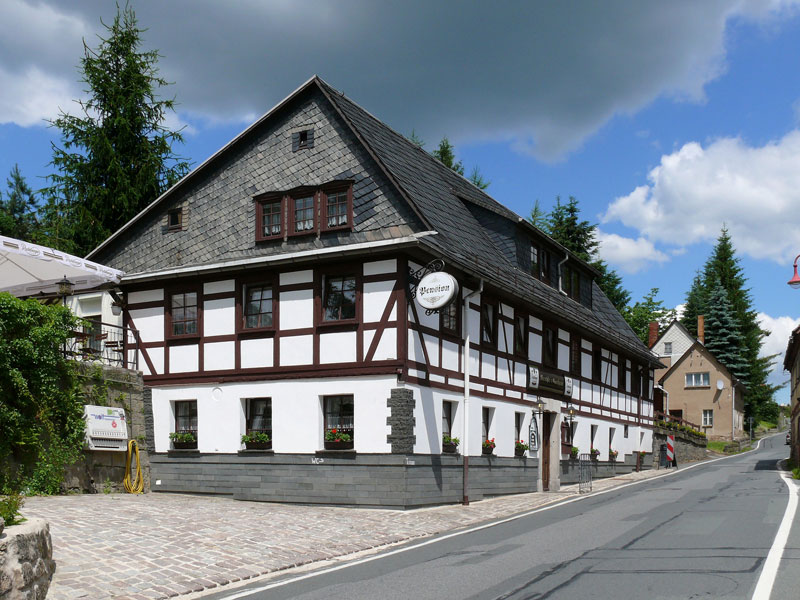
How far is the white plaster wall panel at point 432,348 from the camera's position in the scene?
69.8 feet

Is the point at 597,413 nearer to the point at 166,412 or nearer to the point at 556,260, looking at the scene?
the point at 556,260

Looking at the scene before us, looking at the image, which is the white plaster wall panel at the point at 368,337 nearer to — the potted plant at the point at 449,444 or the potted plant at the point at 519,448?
the potted plant at the point at 449,444

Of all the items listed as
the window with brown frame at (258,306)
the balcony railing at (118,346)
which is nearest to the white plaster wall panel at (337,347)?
the window with brown frame at (258,306)

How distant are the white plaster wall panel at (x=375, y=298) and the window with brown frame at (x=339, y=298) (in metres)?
0.41

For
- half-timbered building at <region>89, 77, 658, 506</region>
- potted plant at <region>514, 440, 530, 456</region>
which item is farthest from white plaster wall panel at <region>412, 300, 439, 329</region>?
potted plant at <region>514, 440, 530, 456</region>

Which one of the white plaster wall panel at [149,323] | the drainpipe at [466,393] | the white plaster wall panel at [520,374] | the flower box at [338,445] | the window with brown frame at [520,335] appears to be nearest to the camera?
the flower box at [338,445]

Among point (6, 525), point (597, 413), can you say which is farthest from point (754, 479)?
point (6, 525)

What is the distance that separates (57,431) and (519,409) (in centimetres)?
1304

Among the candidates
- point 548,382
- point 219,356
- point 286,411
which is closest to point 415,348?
point 286,411

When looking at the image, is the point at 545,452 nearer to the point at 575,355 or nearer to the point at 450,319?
the point at 575,355

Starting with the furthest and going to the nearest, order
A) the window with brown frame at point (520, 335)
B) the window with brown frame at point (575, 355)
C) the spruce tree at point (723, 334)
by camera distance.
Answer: the spruce tree at point (723, 334)
the window with brown frame at point (575, 355)
the window with brown frame at point (520, 335)

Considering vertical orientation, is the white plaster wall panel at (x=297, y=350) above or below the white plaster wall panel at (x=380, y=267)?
below

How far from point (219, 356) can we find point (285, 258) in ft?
11.1

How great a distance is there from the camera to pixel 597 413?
33.9 meters
